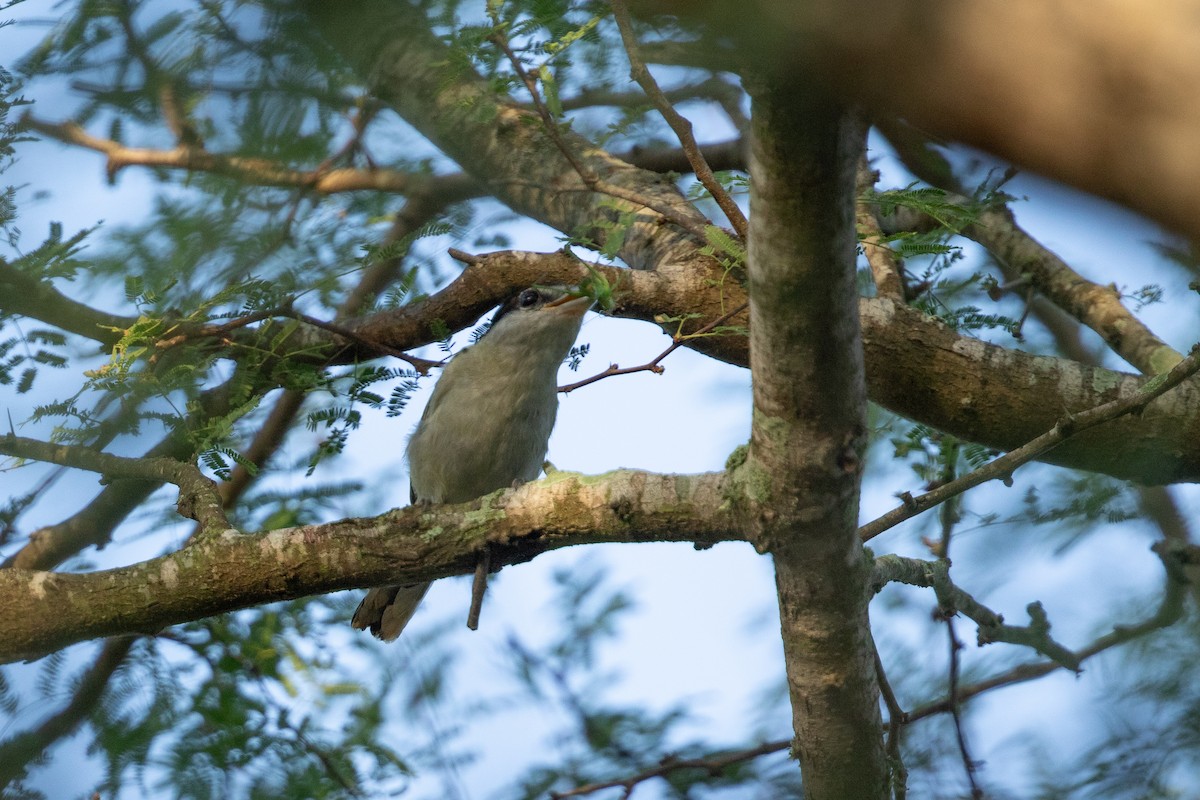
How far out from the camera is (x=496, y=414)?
16.0 feet

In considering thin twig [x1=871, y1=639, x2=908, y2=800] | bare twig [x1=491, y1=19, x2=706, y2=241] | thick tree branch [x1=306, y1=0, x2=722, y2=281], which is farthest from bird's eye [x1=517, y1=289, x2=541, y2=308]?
Answer: thin twig [x1=871, y1=639, x2=908, y2=800]

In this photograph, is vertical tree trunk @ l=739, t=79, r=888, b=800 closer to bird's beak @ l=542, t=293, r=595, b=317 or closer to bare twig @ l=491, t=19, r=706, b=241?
bare twig @ l=491, t=19, r=706, b=241

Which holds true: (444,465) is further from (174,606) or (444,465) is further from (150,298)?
(150,298)

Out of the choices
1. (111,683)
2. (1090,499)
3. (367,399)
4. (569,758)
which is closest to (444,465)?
(367,399)

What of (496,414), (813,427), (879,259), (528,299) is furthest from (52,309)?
(879,259)

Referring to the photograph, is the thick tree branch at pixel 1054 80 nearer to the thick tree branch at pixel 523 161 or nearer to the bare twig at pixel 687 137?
the thick tree branch at pixel 523 161

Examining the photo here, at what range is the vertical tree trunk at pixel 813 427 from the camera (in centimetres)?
196

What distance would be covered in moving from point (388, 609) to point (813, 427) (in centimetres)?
293

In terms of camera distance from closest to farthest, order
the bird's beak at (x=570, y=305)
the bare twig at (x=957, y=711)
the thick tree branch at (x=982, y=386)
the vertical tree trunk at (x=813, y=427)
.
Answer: the vertical tree trunk at (x=813, y=427)
the bare twig at (x=957, y=711)
the thick tree branch at (x=982, y=386)
the bird's beak at (x=570, y=305)

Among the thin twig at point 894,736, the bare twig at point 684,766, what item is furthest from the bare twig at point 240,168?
the bare twig at point 684,766

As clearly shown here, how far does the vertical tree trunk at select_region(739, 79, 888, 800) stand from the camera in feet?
6.42

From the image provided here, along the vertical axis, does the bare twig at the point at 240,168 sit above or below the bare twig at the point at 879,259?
below

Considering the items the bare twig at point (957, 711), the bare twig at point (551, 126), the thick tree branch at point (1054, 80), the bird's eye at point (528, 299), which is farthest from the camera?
the bird's eye at point (528, 299)

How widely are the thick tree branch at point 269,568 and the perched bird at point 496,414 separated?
4.41 ft
